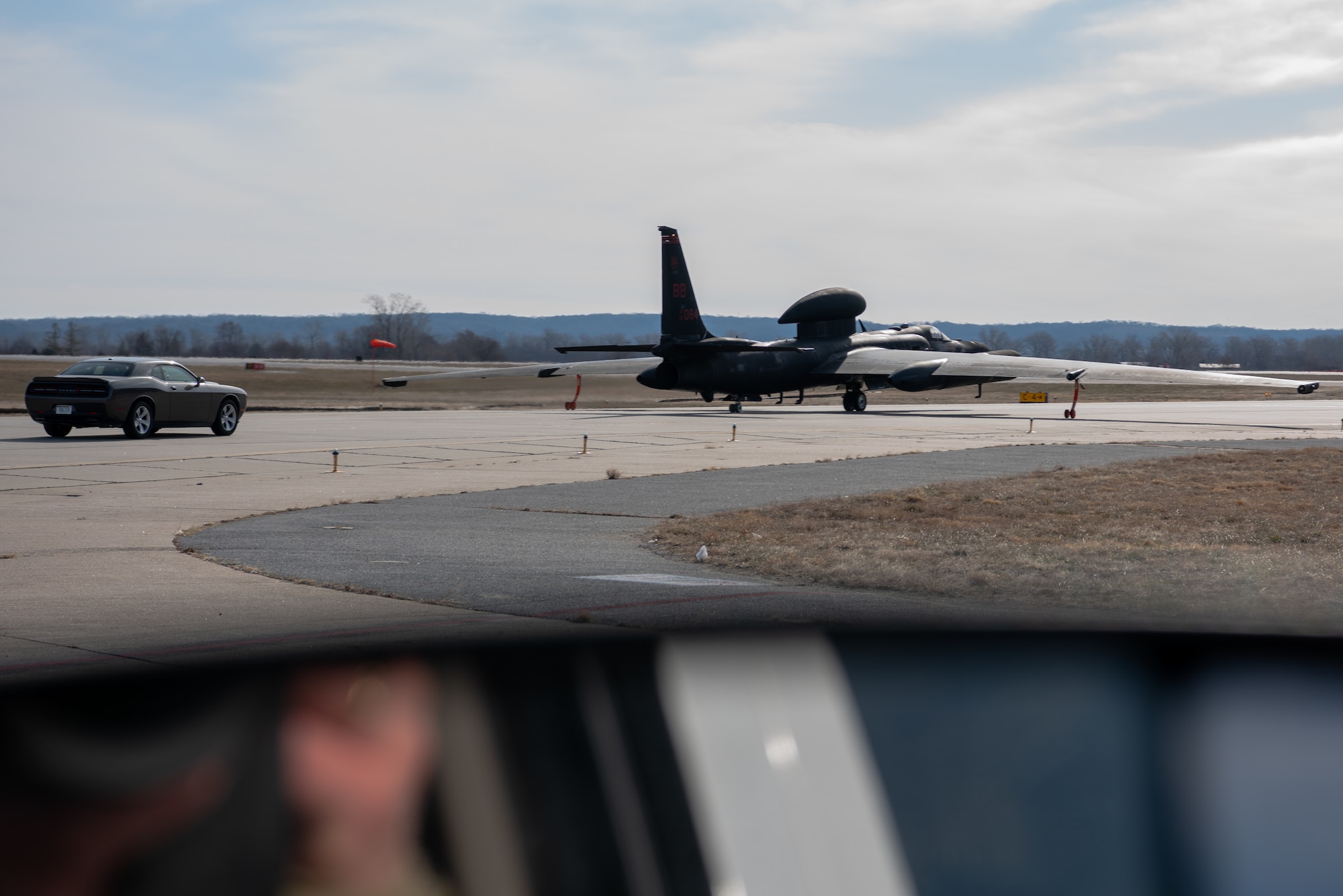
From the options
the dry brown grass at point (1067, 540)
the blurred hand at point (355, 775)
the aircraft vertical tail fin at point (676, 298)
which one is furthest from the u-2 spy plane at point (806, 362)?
the blurred hand at point (355, 775)

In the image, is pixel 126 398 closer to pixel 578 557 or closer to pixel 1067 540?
pixel 578 557

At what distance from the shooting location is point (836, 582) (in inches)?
391

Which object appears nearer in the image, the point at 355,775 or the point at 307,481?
the point at 355,775

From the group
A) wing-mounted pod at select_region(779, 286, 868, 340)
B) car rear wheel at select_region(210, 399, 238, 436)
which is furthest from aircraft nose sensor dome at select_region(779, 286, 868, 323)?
car rear wheel at select_region(210, 399, 238, 436)

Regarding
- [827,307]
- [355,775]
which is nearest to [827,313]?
[827,307]

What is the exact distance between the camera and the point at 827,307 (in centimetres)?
4644

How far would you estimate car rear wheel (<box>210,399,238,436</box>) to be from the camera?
27438 mm

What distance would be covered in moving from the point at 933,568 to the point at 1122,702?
27.8ft

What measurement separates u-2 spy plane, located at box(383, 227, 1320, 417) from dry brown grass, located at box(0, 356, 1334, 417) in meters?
3.38

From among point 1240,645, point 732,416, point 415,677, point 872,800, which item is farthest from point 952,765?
point 732,416

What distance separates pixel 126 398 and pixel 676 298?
866 inches

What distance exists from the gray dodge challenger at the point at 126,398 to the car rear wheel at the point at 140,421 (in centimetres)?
1

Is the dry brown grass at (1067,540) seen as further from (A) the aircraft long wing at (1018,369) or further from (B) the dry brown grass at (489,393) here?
(B) the dry brown grass at (489,393)

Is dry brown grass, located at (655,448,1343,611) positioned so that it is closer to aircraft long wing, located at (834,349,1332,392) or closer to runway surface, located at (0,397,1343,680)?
runway surface, located at (0,397,1343,680)
